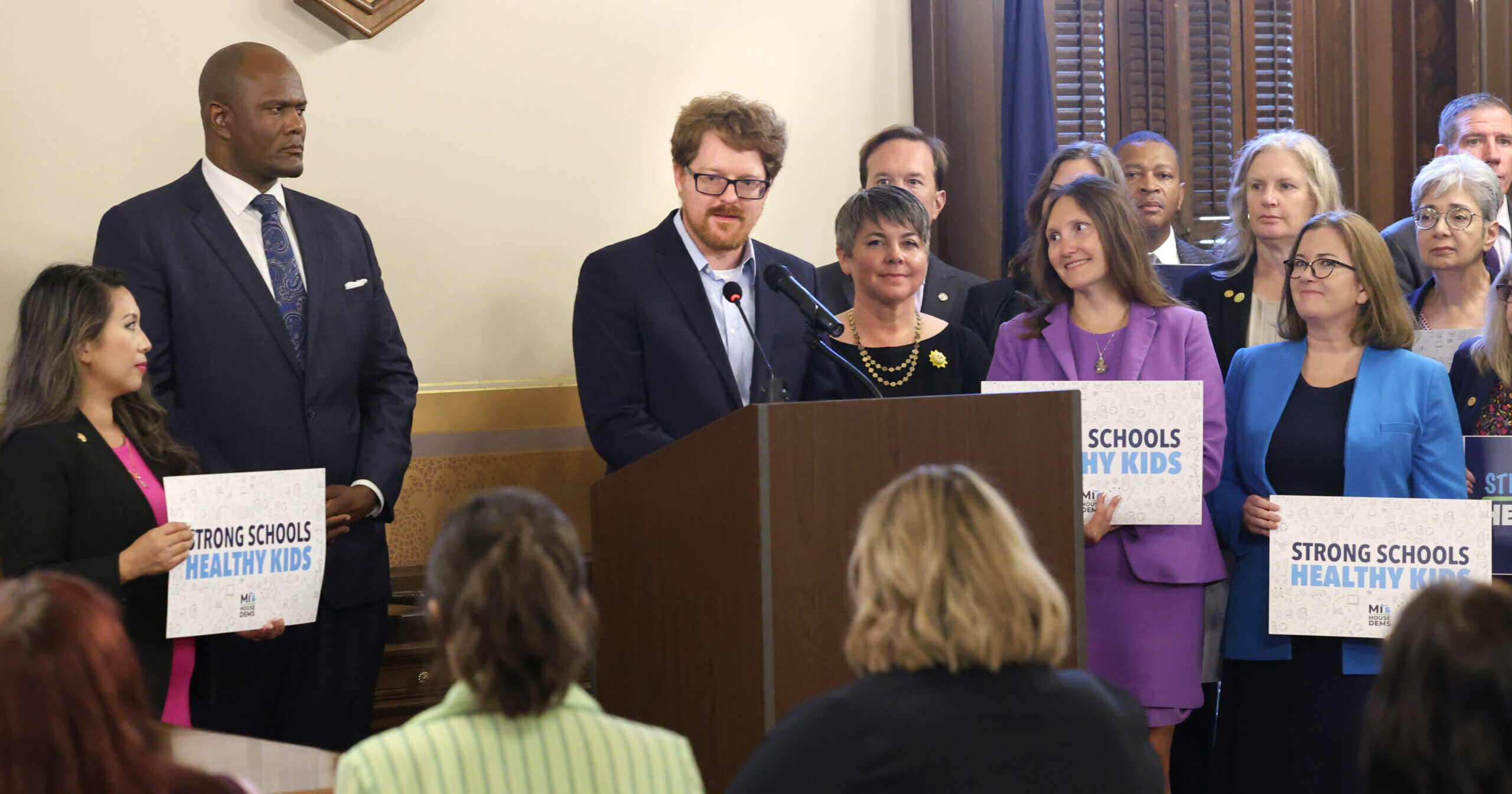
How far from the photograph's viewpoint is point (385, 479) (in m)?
3.44

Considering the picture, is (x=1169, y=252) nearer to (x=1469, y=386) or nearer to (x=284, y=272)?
(x=1469, y=386)

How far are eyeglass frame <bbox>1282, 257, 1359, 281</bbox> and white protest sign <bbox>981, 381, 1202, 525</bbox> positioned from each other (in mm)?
691

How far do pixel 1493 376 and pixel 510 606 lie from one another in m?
2.88

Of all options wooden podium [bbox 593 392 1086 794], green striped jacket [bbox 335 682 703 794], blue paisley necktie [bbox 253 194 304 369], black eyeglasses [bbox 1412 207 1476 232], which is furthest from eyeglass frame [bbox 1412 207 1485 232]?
green striped jacket [bbox 335 682 703 794]

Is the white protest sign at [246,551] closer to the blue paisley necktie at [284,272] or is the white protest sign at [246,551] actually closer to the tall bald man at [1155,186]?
the blue paisley necktie at [284,272]

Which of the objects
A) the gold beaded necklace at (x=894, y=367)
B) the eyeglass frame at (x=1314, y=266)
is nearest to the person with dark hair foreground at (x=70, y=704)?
the gold beaded necklace at (x=894, y=367)

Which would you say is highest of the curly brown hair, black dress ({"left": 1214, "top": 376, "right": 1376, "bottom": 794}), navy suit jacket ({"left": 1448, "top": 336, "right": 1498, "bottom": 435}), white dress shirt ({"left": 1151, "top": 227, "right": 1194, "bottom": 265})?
the curly brown hair

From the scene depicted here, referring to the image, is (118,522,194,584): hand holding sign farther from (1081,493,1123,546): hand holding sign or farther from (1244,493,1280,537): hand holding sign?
(1244,493,1280,537): hand holding sign

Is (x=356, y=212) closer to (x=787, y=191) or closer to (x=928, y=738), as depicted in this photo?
(x=787, y=191)

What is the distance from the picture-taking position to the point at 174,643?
2975 mm

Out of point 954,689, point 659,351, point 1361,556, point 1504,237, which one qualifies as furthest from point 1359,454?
point 954,689

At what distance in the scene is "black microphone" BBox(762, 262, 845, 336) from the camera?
256 centimetres

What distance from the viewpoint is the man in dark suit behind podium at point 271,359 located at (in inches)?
130

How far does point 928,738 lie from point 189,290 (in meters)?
2.47
